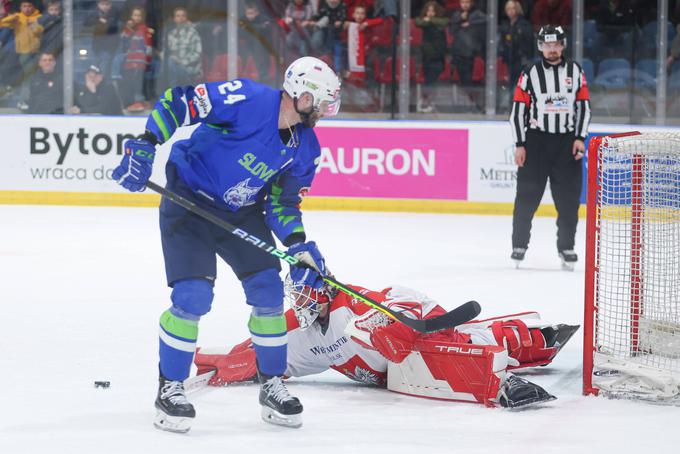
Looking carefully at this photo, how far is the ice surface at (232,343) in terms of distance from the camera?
11.2 feet

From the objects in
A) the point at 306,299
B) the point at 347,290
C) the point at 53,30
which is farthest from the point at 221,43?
the point at 347,290

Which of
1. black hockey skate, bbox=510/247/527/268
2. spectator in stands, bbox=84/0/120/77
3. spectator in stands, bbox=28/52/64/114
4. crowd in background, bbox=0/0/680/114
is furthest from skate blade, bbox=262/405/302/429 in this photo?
spectator in stands, bbox=84/0/120/77

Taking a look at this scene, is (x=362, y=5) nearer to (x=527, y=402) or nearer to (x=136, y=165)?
(x=527, y=402)

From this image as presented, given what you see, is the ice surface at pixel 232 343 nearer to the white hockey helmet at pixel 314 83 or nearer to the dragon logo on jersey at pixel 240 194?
the dragon logo on jersey at pixel 240 194

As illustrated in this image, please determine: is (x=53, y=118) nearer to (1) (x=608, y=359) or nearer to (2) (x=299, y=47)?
(2) (x=299, y=47)

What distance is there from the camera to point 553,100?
6641 millimetres

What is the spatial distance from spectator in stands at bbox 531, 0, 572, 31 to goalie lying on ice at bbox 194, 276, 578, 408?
5.56 m

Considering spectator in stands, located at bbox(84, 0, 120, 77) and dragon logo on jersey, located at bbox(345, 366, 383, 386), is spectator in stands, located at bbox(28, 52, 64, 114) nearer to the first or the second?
spectator in stands, located at bbox(84, 0, 120, 77)

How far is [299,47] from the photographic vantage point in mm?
9625

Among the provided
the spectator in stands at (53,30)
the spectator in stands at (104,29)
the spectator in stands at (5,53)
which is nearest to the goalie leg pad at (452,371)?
the spectator in stands at (104,29)

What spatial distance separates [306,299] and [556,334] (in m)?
0.99

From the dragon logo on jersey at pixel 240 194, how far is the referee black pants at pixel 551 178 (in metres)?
3.38

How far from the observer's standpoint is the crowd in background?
937 cm

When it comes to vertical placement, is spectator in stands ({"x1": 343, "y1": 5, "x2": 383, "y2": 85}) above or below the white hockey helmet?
above
